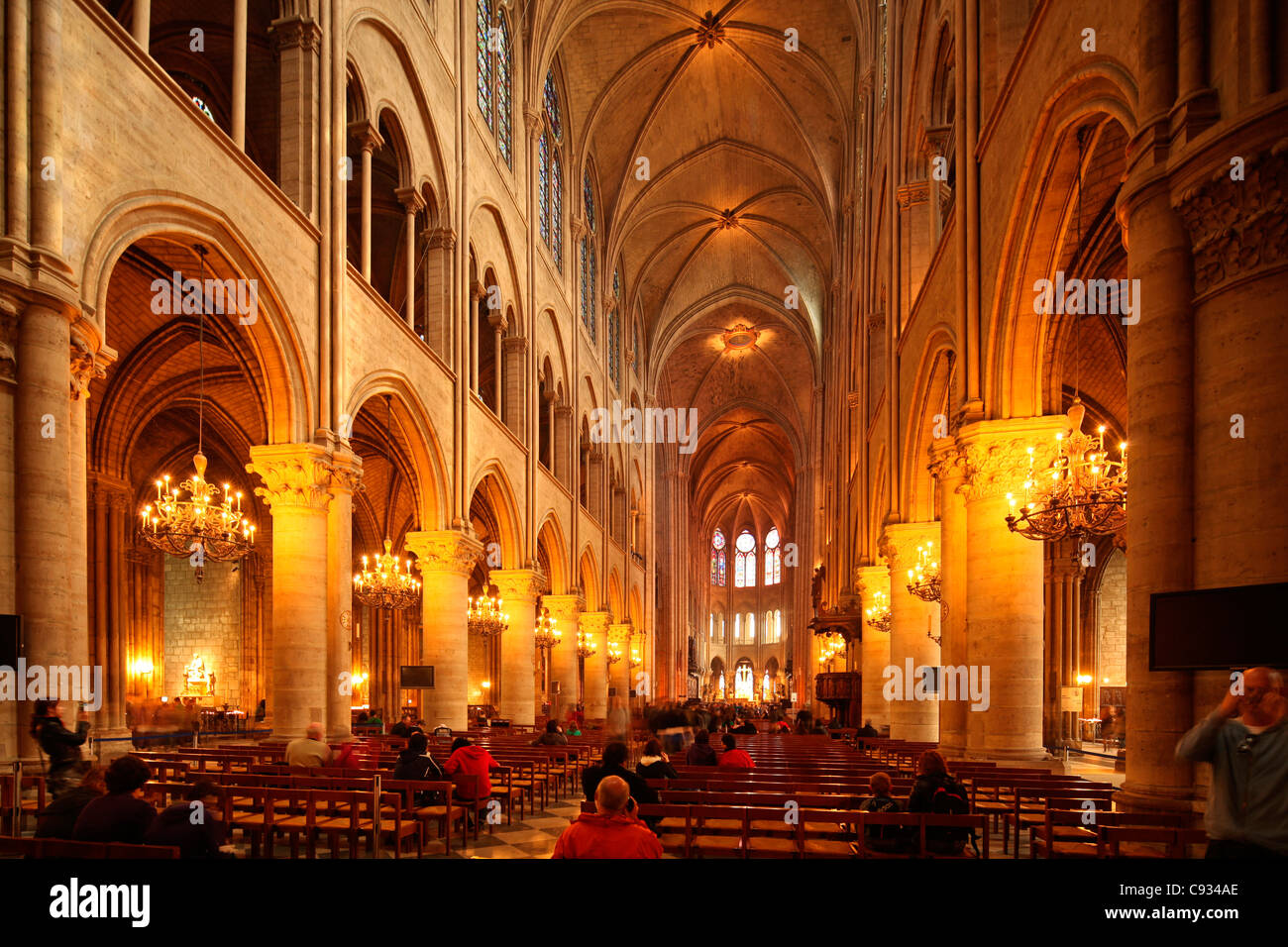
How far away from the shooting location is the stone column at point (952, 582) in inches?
452

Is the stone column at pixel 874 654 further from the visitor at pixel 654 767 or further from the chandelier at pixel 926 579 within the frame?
the visitor at pixel 654 767

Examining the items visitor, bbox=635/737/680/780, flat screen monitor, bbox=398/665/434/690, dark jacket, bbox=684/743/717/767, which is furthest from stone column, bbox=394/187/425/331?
visitor, bbox=635/737/680/780

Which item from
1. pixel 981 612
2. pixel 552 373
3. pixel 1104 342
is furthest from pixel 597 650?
pixel 981 612

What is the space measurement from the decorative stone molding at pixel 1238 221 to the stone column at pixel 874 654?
52.0 feet

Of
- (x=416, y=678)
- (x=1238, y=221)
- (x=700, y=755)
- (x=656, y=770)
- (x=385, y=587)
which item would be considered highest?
(x=1238, y=221)

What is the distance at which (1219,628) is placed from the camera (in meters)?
5.11

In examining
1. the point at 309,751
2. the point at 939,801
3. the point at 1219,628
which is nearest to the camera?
the point at 1219,628

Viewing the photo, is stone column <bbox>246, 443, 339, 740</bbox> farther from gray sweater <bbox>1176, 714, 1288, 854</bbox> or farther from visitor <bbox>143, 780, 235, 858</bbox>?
gray sweater <bbox>1176, 714, 1288, 854</bbox>

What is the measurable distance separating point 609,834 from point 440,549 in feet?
45.5

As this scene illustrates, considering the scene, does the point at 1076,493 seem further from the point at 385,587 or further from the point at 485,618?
the point at 485,618

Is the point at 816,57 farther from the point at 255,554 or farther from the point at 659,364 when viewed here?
the point at 255,554

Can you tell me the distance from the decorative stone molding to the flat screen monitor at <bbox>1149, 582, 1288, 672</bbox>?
2010mm

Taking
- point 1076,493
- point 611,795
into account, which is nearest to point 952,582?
point 1076,493

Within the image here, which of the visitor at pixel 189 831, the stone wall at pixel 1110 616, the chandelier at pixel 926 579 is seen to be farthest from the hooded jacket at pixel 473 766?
the stone wall at pixel 1110 616
